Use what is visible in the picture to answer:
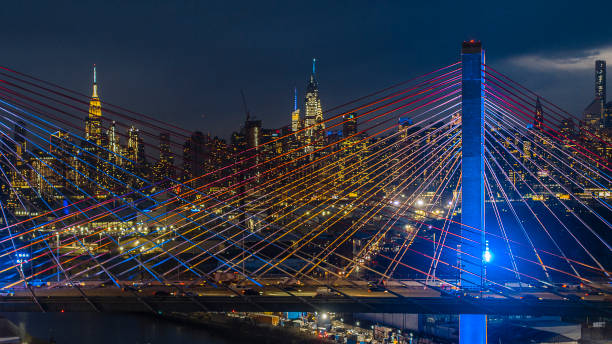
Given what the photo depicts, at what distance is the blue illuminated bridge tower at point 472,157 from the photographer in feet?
37.1

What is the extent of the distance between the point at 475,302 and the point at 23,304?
7735mm

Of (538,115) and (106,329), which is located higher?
(538,115)

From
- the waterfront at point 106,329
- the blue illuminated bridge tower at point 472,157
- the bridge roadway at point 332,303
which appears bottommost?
the waterfront at point 106,329

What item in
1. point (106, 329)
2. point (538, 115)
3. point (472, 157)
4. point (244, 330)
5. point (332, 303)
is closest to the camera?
point (472, 157)

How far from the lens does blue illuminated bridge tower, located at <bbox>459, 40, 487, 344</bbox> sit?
1130 centimetres

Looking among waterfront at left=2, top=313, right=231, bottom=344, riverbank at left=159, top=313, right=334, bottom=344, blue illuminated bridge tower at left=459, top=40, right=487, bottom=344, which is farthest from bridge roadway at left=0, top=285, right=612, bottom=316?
riverbank at left=159, top=313, right=334, bottom=344

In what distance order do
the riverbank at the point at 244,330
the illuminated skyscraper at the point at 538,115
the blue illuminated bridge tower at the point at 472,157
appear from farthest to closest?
the riverbank at the point at 244,330
the illuminated skyscraper at the point at 538,115
the blue illuminated bridge tower at the point at 472,157

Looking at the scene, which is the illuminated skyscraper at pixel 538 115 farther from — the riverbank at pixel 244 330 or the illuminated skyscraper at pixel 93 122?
the riverbank at pixel 244 330

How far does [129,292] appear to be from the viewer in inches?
493

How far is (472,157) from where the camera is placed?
11.4 m

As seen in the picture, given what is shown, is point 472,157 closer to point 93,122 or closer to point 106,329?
point 93,122

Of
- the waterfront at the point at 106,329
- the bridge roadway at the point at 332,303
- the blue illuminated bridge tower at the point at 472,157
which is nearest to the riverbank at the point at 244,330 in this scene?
the waterfront at the point at 106,329

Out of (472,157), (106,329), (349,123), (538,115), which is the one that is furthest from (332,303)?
(349,123)

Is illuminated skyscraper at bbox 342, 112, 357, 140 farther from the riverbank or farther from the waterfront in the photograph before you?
the waterfront
